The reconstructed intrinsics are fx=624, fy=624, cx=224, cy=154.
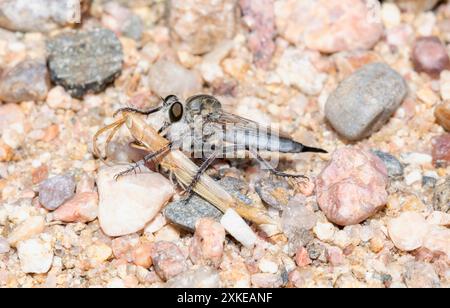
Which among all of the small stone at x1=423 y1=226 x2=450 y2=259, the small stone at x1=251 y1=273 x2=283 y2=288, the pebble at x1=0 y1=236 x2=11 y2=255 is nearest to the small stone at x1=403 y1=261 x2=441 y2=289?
the small stone at x1=423 y1=226 x2=450 y2=259

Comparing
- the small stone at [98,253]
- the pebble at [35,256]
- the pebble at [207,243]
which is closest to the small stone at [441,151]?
the pebble at [207,243]

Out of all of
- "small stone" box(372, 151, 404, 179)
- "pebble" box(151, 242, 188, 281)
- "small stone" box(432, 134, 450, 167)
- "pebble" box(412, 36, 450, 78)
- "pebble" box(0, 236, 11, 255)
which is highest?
"pebble" box(412, 36, 450, 78)

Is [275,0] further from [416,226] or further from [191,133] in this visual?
[416,226]

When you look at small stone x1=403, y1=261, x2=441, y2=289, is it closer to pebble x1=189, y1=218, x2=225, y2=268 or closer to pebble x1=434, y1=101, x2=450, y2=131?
pebble x1=189, y1=218, x2=225, y2=268

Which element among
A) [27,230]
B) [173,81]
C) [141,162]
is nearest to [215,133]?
[141,162]

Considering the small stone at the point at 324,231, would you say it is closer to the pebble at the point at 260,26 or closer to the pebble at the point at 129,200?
the pebble at the point at 129,200

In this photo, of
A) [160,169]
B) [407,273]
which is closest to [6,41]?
[160,169]

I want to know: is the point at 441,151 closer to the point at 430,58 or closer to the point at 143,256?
the point at 430,58
